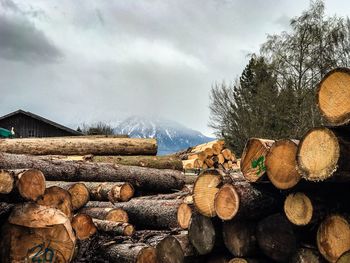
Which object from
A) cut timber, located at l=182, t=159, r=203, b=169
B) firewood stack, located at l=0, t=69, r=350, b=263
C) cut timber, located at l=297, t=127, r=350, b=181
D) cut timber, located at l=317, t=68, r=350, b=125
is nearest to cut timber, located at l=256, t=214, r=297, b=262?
firewood stack, located at l=0, t=69, r=350, b=263

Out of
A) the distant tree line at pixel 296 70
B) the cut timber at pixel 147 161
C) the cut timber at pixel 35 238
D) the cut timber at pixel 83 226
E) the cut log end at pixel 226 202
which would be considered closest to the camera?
the cut log end at pixel 226 202

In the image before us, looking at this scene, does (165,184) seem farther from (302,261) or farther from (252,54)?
(252,54)

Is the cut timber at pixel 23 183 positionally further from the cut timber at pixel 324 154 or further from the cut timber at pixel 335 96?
the cut timber at pixel 335 96

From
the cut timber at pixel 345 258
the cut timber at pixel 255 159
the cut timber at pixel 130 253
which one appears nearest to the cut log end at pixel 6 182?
the cut timber at pixel 130 253

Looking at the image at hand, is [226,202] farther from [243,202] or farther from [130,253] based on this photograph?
[130,253]

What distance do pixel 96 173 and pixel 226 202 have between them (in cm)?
497

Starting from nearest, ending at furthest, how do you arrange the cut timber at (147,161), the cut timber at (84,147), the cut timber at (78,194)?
the cut timber at (78,194) < the cut timber at (147,161) < the cut timber at (84,147)

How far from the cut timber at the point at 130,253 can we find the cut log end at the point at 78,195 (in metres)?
1.70

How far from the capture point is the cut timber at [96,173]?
7.98 m

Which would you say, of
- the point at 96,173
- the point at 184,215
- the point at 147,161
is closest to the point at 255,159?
the point at 184,215

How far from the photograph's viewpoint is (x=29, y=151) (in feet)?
41.3

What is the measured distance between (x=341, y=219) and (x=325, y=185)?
41 cm

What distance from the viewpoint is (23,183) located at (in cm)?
486

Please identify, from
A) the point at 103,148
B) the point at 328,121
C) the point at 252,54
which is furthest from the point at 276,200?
the point at 252,54
